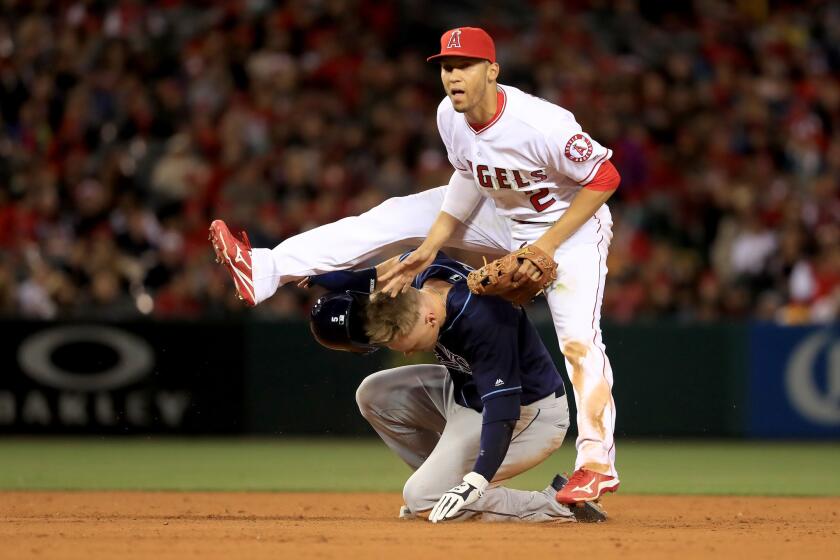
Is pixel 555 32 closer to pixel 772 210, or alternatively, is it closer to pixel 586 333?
pixel 772 210

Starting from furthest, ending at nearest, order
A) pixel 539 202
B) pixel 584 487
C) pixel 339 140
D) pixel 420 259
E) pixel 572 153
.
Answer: pixel 339 140 → pixel 539 202 → pixel 420 259 → pixel 572 153 → pixel 584 487

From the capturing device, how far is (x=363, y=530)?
612cm

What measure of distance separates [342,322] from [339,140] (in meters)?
8.28

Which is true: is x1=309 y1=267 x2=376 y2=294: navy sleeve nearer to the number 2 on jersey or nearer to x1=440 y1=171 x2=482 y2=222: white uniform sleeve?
x1=440 y1=171 x2=482 y2=222: white uniform sleeve

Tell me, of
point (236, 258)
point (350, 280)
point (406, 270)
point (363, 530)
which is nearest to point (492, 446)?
point (363, 530)

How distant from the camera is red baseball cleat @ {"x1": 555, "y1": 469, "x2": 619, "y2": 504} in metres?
6.44

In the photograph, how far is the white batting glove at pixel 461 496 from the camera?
6.15 m

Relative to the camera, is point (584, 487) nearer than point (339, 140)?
Yes

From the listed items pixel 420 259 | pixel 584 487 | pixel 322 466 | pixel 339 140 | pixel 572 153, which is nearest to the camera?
pixel 584 487

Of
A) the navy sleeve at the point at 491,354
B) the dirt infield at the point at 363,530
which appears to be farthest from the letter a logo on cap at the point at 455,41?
the dirt infield at the point at 363,530

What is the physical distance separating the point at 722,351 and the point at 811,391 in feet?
2.77

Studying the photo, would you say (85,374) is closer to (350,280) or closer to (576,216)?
(350,280)

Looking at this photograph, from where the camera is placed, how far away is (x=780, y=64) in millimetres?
15602

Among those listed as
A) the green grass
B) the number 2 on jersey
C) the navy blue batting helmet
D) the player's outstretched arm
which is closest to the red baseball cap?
the number 2 on jersey
